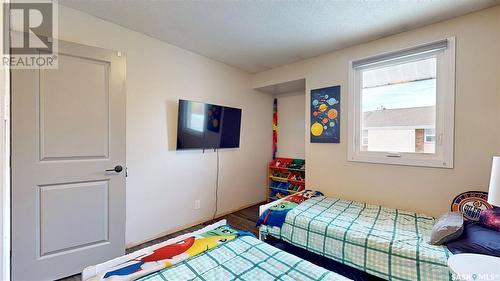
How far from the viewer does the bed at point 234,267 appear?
105cm

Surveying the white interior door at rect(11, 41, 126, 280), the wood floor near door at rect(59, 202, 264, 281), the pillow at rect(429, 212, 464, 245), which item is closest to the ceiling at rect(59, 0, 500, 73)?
the white interior door at rect(11, 41, 126, 280)

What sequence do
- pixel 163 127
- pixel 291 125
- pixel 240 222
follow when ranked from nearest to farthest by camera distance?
1. pixel 163 127
2. pixel 240 222
3. pixel 291 125

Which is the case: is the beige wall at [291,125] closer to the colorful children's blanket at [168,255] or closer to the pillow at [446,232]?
the pillow at [446,232]

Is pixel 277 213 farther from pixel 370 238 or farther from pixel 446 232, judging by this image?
pixel 446 232

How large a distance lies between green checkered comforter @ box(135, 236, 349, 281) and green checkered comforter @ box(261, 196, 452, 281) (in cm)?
68

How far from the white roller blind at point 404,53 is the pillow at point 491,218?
148 cm

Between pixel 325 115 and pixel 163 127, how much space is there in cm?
207

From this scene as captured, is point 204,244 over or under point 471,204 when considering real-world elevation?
under

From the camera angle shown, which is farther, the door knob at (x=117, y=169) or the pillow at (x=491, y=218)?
the door knob at (x=117, y=169)

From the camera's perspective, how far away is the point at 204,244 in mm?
1334

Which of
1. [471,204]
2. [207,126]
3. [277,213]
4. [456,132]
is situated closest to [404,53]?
[456,132]

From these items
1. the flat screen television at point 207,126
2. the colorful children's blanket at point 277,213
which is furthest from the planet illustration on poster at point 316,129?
the flat screen television at point 207,126

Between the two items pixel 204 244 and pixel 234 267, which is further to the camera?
pixel 204 244

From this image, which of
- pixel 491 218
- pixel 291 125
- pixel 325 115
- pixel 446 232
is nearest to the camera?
pixel 446 232
